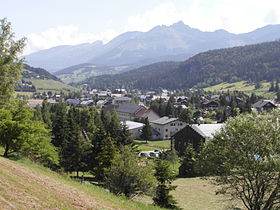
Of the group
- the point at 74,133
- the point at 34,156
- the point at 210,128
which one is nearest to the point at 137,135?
the point at 210,128

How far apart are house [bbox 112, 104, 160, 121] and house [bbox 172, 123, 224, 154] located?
48.8 meters

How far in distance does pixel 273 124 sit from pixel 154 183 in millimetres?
11889

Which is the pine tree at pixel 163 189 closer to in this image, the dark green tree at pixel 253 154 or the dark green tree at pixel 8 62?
the dark green tree at pixel 253 154

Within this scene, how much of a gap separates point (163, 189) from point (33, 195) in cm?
1495

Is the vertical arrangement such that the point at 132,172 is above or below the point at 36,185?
Result: below

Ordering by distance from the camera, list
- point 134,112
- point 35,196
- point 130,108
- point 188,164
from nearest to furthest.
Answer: point 35,196 → point 188,164 → point 134,112 → point 130,108

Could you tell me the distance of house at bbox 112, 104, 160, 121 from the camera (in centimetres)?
12426

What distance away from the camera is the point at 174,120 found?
103m

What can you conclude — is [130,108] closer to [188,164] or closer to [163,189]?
[188,164]

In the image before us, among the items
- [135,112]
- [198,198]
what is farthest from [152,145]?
[198,198]

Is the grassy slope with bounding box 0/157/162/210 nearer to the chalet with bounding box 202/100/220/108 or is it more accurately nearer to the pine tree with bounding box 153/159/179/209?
the pine tree with bounding box 153/159/179/209

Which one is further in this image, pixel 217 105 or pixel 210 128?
pixel 217 105

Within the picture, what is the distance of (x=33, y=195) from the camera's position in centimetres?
1543

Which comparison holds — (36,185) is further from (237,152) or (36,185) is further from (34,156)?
(34,156)
